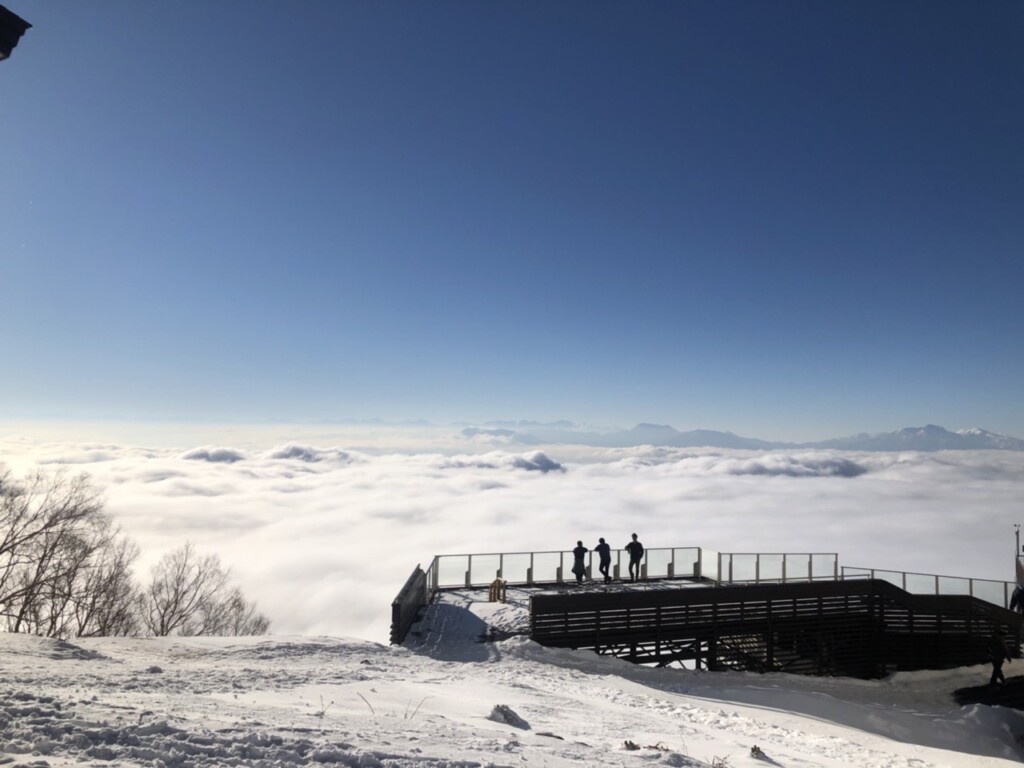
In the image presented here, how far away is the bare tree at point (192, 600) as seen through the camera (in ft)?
122

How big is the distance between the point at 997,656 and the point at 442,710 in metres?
19.9

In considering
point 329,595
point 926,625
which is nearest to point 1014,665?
point 926,625

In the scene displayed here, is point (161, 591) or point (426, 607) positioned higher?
point (426, 607)

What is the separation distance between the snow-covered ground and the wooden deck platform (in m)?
1.50

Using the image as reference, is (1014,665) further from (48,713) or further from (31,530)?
(31,530)

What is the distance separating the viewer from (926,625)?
21391mm

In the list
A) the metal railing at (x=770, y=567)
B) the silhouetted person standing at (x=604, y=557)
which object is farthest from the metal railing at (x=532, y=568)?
the metal railing at (x=770, y=567)

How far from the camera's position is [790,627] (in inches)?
800

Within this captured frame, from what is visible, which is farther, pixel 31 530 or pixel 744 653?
pixel 31 530

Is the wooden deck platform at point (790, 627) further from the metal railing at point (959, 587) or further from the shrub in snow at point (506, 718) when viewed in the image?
the shrub in snow at point (506, 718)

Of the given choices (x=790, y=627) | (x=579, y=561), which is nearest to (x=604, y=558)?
(x=579, y=561)

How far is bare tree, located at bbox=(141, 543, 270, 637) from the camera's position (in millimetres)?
37094

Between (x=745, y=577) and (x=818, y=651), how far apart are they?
4928 millimetres

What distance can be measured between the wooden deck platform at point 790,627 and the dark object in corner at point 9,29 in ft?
51.7
